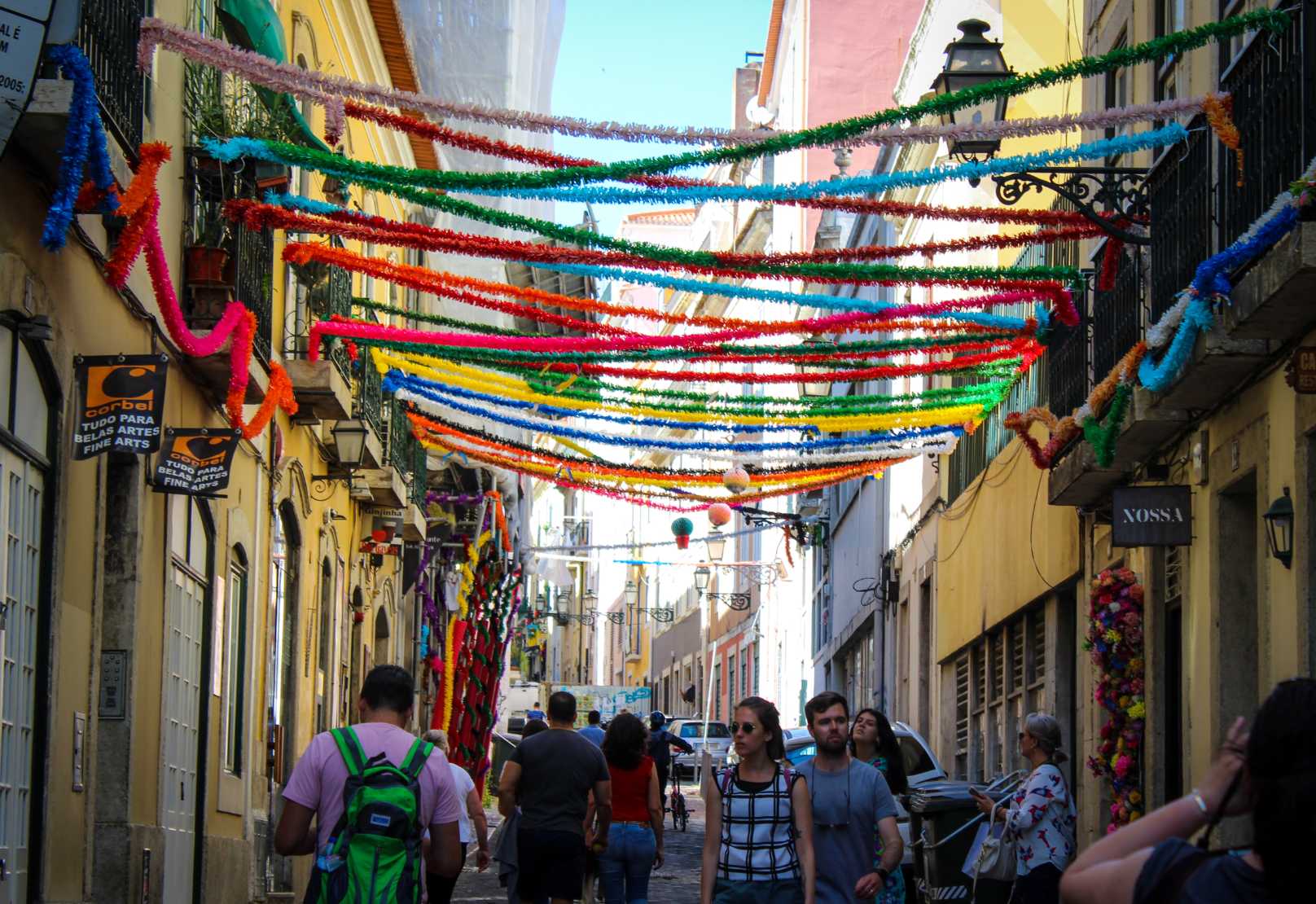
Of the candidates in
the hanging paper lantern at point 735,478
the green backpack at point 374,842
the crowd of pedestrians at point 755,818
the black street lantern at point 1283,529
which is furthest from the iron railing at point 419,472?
the green backpack at point 374,842

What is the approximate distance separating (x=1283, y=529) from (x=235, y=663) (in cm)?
861

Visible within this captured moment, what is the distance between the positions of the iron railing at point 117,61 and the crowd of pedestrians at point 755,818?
3457 mm

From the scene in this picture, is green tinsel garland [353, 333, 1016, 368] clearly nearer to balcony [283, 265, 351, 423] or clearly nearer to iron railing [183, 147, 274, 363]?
balcony [283, 265, 351, 423]

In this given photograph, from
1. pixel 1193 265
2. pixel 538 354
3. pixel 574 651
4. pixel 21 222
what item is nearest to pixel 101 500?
pixel 21 222

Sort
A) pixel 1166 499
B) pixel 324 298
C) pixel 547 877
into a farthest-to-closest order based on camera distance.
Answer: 1. pixel 324 298
2. pixel 1166 499
3. pixel 547 877

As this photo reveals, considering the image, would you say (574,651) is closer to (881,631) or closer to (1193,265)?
(881,631)

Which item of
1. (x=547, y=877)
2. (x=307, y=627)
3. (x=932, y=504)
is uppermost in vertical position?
(x=932, y=504)

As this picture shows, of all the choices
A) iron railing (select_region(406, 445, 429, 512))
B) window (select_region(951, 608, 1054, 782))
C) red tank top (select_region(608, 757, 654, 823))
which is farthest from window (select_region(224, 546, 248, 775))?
iron railing (select_region(406, 445, 429, 512))

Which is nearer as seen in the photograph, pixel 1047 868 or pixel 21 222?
pixel 21 222

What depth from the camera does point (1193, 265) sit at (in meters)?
11.6

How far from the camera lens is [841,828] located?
28.6 feet

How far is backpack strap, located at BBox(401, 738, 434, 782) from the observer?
7.11 m

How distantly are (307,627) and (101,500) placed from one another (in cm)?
815

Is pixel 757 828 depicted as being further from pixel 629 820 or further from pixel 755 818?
pixel 629 820
